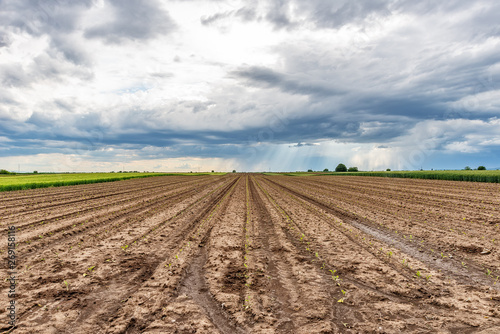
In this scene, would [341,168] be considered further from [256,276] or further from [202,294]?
[202,294]

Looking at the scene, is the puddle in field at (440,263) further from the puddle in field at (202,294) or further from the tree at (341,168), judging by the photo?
the tree at (341,168)

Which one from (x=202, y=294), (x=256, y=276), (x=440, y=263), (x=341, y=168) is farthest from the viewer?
(x=341, y=168)

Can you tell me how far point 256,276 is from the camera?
22.2 feet

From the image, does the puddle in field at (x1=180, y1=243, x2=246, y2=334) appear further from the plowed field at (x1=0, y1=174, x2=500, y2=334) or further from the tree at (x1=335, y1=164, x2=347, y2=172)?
the tree at (x1=335, y1=164, x2=347, y2=172)

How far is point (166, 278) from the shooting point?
6.70m

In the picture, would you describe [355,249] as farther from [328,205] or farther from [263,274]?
[328,205]

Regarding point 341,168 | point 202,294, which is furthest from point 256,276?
point 341,168

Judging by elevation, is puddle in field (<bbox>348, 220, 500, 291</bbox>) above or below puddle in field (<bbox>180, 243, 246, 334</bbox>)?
above

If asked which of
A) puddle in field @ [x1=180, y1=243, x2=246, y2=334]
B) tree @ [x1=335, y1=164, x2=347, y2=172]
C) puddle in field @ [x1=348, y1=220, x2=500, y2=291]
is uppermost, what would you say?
tree @ [x1=335, y1=164, x2=347, y2=172]

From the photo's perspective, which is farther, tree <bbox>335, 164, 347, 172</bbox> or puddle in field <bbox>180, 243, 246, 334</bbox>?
tree <bbox>335, 164, 347, 172</bbox>

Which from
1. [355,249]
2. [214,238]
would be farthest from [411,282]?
[214,238]

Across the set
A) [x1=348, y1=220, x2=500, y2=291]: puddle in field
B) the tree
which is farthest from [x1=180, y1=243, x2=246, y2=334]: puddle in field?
the tree

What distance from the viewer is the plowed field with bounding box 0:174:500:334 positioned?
190 inches

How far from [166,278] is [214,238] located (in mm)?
3724
